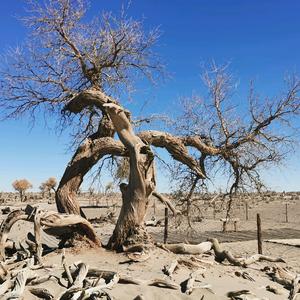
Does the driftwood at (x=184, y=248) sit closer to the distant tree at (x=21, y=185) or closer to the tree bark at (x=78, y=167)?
the tree bark at (x=78, y=167)

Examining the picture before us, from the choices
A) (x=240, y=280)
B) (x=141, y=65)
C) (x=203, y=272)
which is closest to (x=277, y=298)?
(x=240, y=280)

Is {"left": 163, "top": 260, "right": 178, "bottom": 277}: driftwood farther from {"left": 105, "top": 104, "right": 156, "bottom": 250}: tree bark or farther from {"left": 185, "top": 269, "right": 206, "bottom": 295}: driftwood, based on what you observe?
{"left": 105, "top": 104, "right": 156, "bottom": 250}: tree bark

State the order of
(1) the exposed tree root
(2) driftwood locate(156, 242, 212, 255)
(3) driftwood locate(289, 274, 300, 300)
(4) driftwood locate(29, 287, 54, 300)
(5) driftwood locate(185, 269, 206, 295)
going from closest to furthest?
(4) driftwood locate(29, 287, 54, 300) → (5) driftwood locate(185, 269, 206, 295) → (3) driftwood locate(289, 274, 300, 300) → (2) driftwood locate(156, 242, 212, 255) → (1) the exposed tree root

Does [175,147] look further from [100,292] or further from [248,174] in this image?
[100,292]

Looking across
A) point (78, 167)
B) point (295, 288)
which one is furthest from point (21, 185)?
point (295, 288)

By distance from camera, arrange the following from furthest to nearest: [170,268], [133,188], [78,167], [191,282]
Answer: [78,167] < [133,188] < [170,268] < [191,282]

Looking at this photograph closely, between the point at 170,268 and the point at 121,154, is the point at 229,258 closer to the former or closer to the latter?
the point at 170,268

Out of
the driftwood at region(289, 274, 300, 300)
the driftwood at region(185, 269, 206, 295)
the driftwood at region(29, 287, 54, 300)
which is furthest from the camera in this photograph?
the driftwood at region(289, 274, 300, 300)

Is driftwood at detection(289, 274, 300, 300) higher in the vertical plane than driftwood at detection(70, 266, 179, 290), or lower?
lower

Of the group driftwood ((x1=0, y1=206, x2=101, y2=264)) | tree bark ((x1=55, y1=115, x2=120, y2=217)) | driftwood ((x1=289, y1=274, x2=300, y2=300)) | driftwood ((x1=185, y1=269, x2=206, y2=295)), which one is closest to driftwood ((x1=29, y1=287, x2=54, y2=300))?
driftwood ((x1=0, y1=206, x2=101, y2=264))

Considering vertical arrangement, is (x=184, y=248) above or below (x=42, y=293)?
above

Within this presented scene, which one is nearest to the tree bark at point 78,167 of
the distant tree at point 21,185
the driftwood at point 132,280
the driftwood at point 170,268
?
the driftwood at point 132,280

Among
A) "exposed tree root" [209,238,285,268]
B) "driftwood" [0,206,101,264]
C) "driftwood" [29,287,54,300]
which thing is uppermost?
"driftwood" [0,206,101,264]

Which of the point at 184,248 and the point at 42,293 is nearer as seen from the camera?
the point at 42,293
